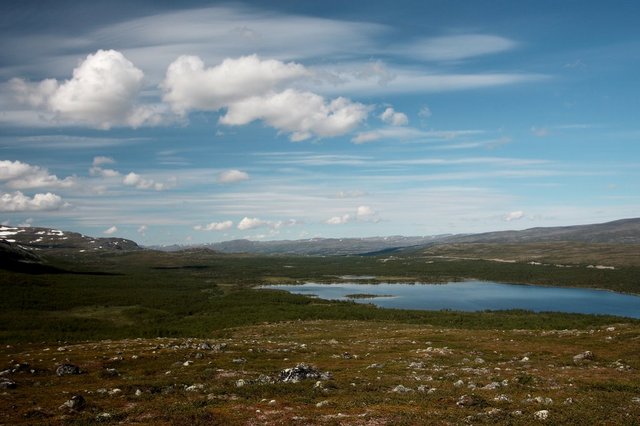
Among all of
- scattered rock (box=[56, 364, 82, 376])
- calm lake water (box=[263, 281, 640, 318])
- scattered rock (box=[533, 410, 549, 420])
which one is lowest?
calm lake water (box=[263, 281, 640, 318])

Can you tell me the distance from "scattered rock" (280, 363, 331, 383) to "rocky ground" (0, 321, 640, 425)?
0.08 metres

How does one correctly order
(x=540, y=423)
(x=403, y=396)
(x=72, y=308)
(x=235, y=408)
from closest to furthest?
(x=540, y=423) < (x=235, y=408) < (x=403, y=396) < (x=72, y=308)

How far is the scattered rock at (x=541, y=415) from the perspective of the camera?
2303 cm

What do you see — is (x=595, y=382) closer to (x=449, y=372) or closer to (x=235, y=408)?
(x=449, y=372)

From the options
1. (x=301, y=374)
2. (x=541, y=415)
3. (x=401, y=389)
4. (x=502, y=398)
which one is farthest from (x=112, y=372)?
(x=541, y=415)

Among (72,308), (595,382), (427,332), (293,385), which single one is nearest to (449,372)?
(595,382)

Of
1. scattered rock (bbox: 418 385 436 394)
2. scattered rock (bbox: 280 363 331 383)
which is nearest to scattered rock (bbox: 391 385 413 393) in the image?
scattered rock (bbox: 418 385 436 394)

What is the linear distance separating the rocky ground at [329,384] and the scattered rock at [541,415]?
0.05 meters

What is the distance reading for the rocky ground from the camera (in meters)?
23.8

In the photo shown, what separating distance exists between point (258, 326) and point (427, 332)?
36.0m

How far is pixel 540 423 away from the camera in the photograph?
22.3 m

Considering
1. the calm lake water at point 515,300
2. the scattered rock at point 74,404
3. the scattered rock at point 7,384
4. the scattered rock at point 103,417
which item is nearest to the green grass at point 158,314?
the calm lake water at point 515,300

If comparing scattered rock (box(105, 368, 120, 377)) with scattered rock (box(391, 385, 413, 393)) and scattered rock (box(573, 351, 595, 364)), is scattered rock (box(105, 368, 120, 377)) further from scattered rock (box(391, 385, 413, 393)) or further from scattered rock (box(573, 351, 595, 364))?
scattered rock (box(573, 351, 595, 364))

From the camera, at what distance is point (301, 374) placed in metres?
34.6
